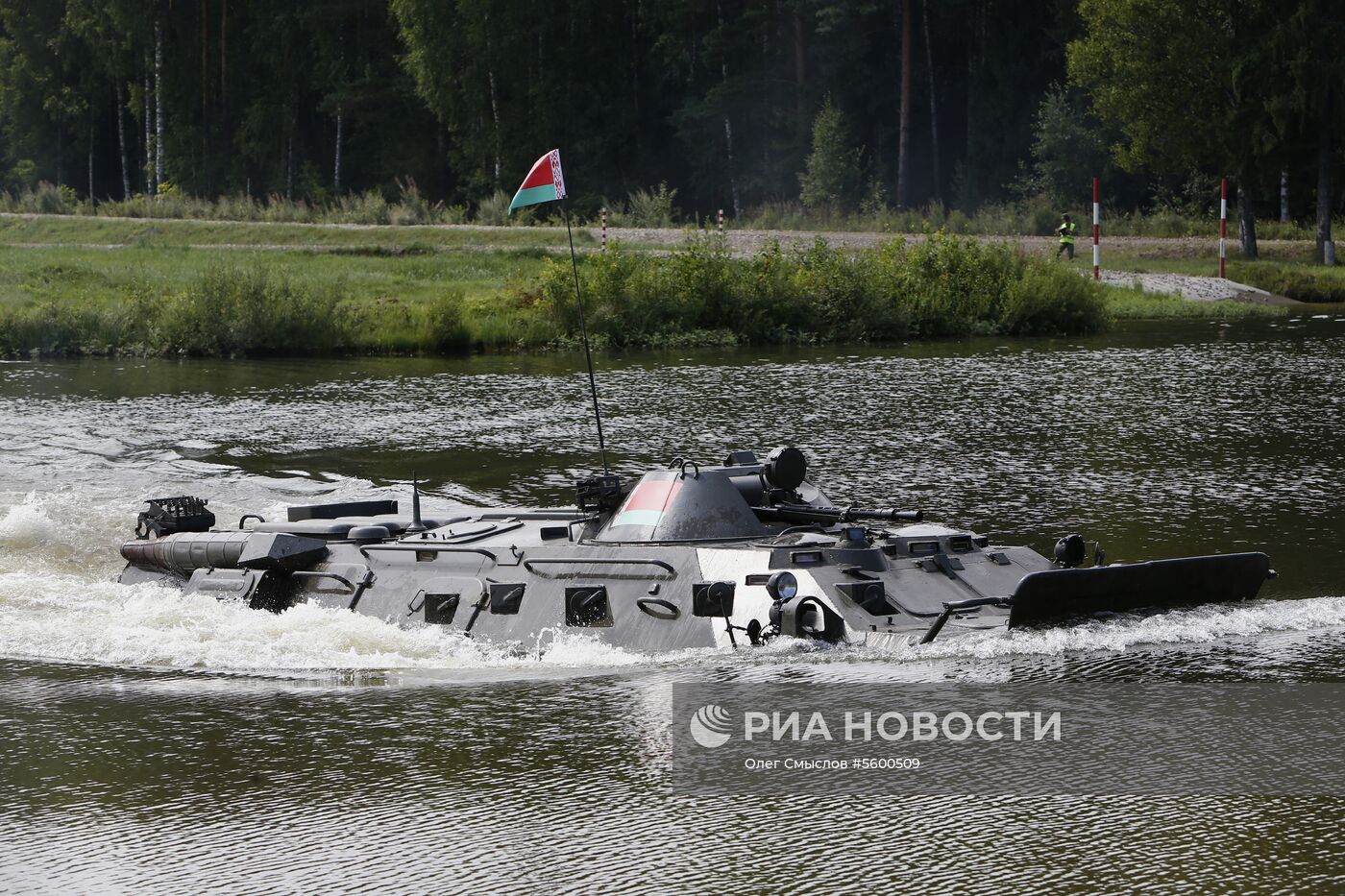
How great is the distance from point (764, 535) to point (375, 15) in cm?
5554

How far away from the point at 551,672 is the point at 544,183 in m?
4.84

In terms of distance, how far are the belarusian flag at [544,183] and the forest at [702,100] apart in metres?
28.0

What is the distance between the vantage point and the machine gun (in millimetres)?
12656

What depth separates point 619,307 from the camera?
31672 mm

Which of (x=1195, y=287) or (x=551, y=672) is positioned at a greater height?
(x=1195, y=287)

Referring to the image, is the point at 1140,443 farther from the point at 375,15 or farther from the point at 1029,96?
the point at 375,15

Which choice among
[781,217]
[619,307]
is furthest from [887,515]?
[781,217]

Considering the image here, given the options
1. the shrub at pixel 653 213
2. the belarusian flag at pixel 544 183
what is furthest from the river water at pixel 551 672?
the shrub at pixel 653 213

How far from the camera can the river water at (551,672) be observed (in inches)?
327

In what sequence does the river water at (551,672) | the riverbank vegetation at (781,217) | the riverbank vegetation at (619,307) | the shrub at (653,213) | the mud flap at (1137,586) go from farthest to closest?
the shrub at (653,213)
the riverbank vegetation at (781,217)
the riverbank vegetation at (619,307)
the mud flap at (1137,586)
the river water at (551,672)

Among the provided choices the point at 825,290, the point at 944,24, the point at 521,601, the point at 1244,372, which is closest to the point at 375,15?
the point at 944,24

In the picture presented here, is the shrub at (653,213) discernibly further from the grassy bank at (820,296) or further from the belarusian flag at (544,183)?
the belarusian flag at (544,183)

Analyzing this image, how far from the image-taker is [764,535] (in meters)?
12.3

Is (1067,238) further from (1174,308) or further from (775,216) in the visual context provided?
(775,216)
